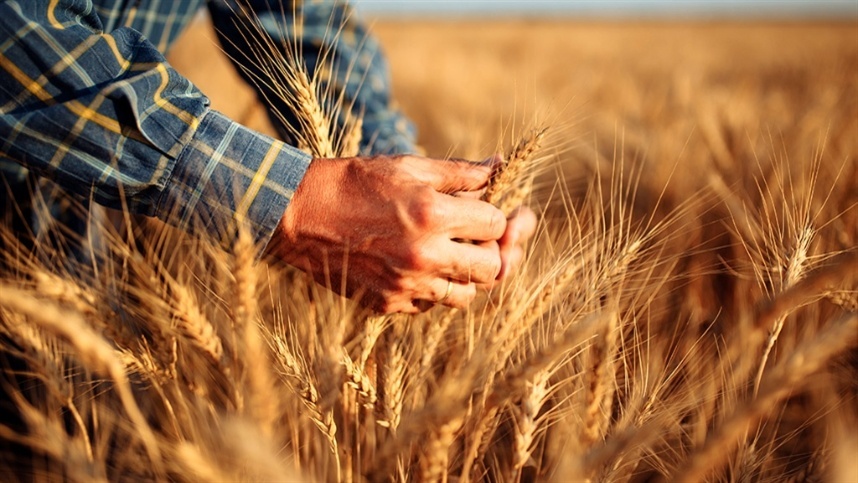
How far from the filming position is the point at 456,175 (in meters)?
0.73

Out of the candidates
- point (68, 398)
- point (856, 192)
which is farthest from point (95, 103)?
point (856, 192)

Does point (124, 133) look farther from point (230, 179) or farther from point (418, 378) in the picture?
point (418, 378)

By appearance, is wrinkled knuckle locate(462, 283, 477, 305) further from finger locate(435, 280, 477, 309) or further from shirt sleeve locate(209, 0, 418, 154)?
shirt sleeve locate(209, 0, 418, 154)

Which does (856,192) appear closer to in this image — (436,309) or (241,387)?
(436,309)

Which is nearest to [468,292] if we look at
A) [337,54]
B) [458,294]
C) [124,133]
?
[458,294]

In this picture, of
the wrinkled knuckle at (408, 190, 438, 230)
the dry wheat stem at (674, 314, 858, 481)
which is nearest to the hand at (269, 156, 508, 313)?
the wrinkled knuckle at (408, 190, 438, 230)

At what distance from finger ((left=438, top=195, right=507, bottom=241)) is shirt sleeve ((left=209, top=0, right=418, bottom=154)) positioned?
410mm

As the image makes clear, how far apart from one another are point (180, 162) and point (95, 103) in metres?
0.11

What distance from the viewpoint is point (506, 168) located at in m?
0.70

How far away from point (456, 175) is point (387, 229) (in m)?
0.13

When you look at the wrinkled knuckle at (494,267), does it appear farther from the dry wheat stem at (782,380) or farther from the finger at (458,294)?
the dry wheat stem at (782,380)

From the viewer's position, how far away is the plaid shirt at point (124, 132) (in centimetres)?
63

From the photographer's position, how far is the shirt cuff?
2.19 feet

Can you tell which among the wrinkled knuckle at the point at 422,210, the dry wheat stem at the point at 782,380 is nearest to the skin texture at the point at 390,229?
the wrinkled knuckle at the point at 422,210
